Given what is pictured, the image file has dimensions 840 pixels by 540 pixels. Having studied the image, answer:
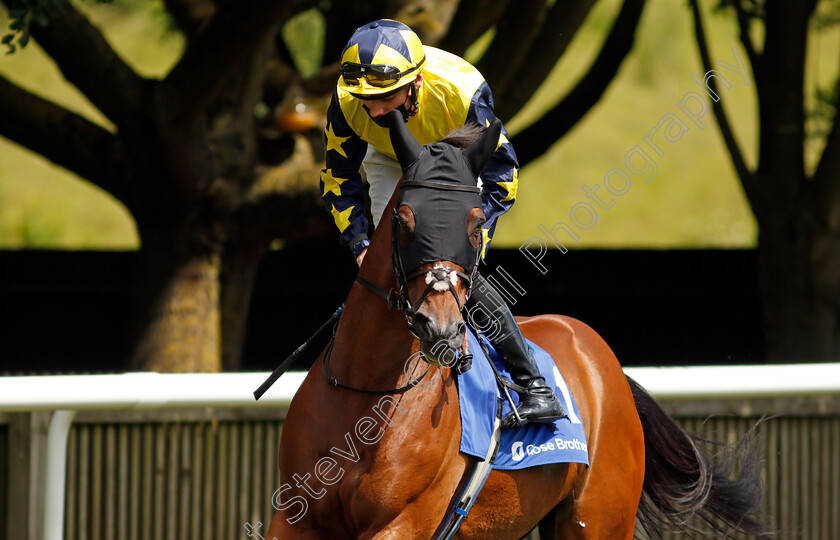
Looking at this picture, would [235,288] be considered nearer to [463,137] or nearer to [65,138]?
[65,138]

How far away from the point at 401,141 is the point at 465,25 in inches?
145

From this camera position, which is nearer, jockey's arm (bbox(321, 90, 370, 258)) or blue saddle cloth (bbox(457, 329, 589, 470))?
blue saddle cloth (bbox(457, 329, 589, 470))

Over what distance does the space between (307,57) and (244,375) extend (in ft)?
32.0

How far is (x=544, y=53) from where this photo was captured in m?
6.61

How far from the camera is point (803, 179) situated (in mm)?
7586

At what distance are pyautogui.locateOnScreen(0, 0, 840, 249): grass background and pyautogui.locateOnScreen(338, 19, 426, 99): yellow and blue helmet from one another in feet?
54.8

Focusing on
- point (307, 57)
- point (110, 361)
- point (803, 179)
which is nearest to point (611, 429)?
point (803, 179)

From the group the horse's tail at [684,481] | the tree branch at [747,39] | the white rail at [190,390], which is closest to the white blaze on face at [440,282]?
the white rail at [190,390]

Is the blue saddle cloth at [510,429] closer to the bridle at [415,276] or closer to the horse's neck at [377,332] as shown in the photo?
the horse's neck at [377,332]

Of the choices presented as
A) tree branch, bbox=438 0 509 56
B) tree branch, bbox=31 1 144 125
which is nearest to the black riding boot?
tree branch, bbox=438 0 509 56

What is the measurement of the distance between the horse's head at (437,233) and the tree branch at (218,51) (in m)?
2.97

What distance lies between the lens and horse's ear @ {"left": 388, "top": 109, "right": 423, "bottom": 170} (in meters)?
2.45

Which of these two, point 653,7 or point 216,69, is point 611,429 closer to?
point 216,69

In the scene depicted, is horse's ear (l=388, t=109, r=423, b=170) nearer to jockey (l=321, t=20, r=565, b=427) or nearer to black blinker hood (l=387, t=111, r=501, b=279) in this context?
black blinker hood (l=387, t=111, r=501, b=279)
